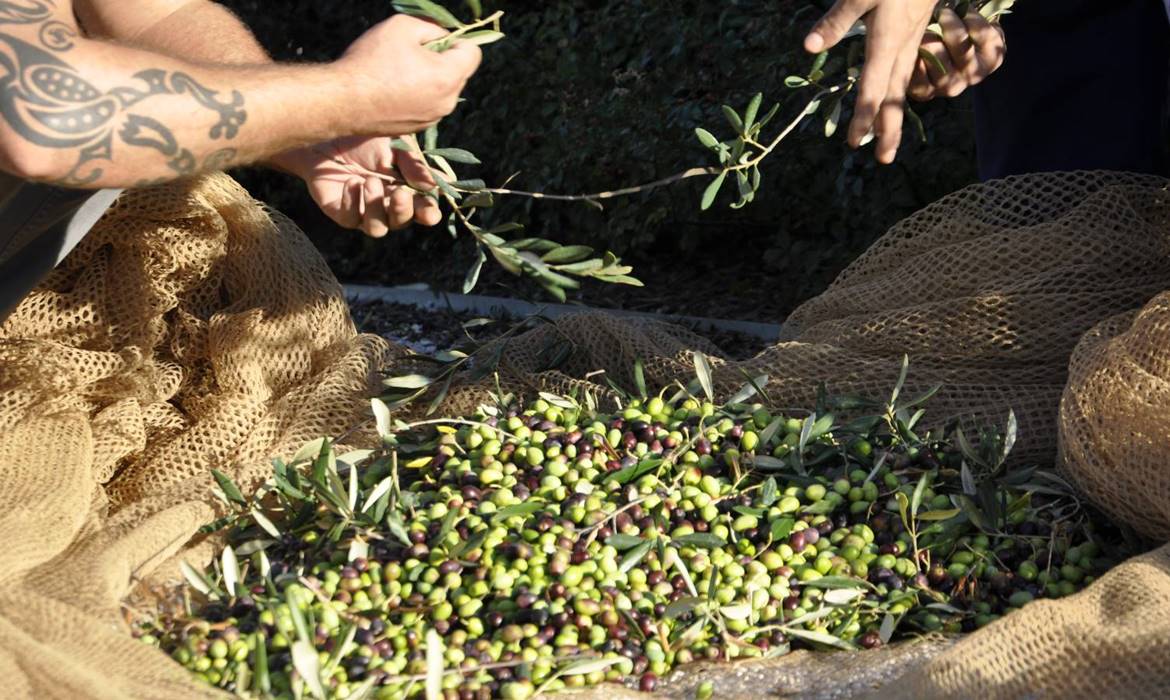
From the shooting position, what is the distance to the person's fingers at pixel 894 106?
254 centimetres

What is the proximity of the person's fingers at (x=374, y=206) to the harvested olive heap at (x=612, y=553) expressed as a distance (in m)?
0.36

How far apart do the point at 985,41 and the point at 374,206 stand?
127cm

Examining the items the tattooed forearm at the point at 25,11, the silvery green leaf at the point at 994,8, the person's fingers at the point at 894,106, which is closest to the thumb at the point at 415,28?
the tattooed forearm at the point at 25,11

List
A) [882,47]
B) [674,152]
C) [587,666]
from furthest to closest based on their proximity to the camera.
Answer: [674,152] < [882,47] < [587,666]

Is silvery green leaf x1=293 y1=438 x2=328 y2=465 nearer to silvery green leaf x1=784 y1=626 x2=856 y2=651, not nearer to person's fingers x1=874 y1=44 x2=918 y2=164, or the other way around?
silvery green leaf x1=784 y1=626 x2=856 y2=651

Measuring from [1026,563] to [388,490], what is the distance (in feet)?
3.43

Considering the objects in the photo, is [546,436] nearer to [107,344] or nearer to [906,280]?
[906,280]

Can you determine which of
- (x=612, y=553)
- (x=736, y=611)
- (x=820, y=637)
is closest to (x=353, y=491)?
(x=612, y=553)

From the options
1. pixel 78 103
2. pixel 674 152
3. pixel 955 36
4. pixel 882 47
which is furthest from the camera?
pixel 674 152

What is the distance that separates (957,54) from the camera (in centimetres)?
271

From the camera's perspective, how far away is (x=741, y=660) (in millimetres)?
2010

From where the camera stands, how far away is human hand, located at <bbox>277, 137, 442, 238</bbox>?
8.46ft

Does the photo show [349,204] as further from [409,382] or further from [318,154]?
[409,382]

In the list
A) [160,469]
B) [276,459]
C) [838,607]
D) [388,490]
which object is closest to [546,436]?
[388,490]
